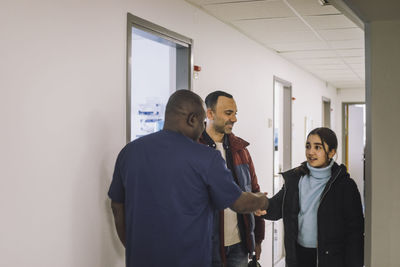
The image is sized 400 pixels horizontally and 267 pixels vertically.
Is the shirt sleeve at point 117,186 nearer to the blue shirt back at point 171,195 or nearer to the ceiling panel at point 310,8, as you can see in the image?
the blue shirt back at point 171,195

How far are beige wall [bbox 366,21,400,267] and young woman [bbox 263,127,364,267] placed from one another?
82 centimetres

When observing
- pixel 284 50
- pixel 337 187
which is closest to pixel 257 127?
pixel 284 50

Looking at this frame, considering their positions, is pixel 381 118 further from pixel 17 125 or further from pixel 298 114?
pixel 298 114

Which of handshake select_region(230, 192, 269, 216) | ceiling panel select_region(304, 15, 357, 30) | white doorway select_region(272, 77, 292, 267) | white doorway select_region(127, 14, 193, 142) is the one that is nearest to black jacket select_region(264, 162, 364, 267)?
handshake select_region(230, 192, 269, 216)

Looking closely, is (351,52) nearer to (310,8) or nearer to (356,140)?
(310,8)

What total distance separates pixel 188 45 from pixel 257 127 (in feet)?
Answer: 6.21

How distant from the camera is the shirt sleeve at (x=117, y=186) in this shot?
2.12 metres

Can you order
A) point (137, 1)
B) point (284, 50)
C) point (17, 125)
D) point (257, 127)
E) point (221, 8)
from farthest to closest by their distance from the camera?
point (284, 50) → point (257, 127) → point (221, 8) → point (137, 1) → point (17, 125)

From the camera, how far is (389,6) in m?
2.98

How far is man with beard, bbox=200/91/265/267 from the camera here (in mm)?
2559

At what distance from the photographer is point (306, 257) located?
8.63ft

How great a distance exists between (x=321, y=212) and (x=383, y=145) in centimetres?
109

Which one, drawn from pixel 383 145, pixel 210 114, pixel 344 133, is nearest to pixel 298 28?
pixel 383 145

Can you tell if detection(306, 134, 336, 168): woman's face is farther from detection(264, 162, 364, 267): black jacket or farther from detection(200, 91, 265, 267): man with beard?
detection(200, 91, 265, 267): man with beard
